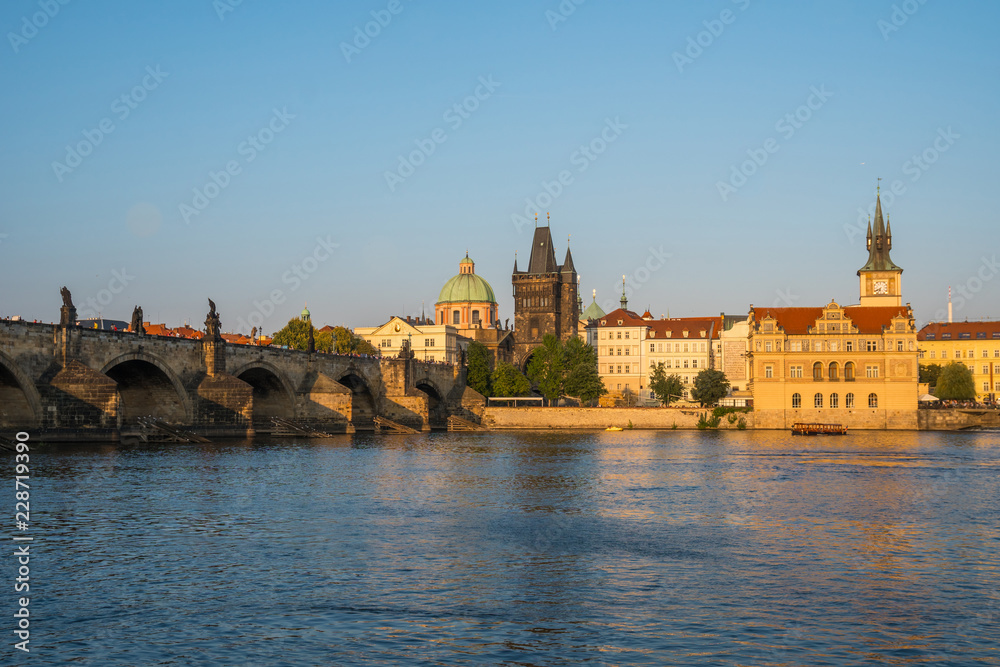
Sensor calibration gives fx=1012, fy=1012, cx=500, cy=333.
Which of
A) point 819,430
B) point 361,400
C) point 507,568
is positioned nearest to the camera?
point 507,568

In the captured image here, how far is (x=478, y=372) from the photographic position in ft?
406

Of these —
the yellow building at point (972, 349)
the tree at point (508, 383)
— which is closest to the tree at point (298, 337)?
the tree at point (508, 383)

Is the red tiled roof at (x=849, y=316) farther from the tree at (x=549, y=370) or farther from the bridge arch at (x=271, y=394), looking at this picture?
the bridge arch at (x=271, y=394)

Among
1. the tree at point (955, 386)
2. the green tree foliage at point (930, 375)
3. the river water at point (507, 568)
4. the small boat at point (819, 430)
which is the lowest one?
the river water at point (507, 568)

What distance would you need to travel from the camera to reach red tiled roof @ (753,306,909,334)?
99.6 metres

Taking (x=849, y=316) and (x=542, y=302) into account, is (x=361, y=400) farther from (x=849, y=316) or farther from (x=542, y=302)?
(x=542, y=302)

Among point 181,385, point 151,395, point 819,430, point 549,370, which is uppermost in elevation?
point 549,370

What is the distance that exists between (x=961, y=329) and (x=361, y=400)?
300 feet

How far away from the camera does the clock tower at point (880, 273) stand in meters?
114

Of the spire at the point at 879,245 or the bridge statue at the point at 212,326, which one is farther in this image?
the spire at the point at 879,245

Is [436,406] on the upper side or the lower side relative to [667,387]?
lower

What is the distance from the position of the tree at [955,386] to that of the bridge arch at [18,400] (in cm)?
9585

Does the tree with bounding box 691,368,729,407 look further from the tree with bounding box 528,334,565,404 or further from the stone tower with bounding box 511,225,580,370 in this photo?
the stone tower with bounding box 511,225,580,370

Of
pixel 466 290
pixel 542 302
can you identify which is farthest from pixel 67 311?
pixel 466 290
